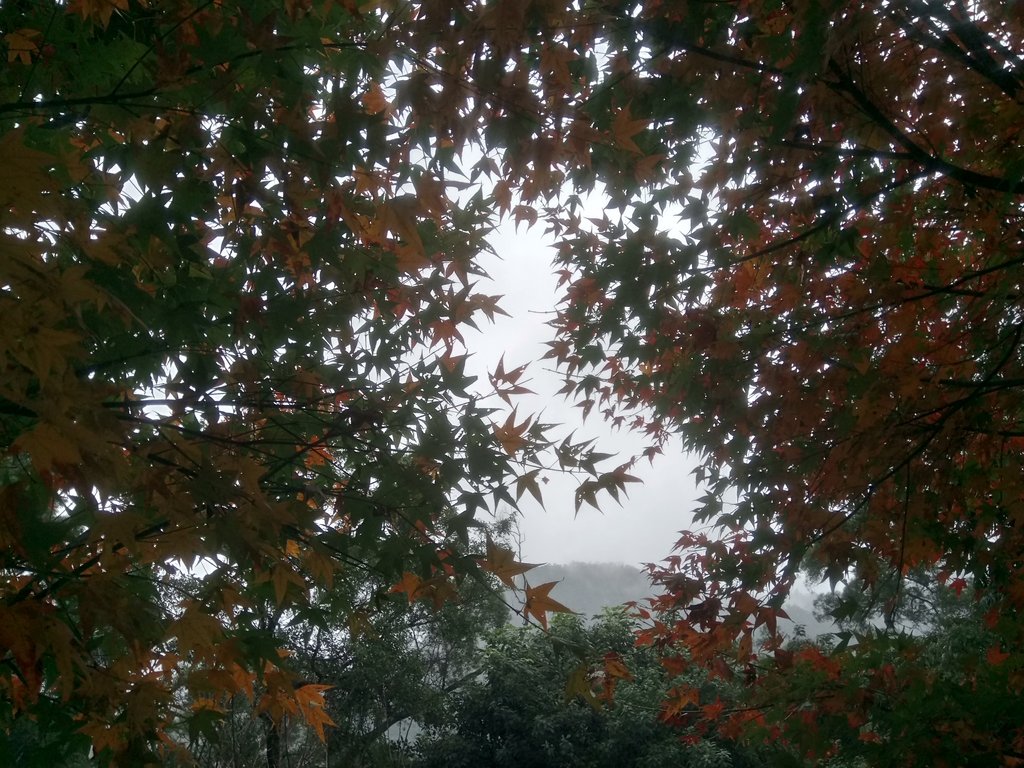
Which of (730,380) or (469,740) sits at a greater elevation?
(730,380)

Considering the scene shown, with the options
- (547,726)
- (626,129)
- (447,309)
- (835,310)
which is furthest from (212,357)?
(547,726)

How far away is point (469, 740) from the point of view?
8719 mm

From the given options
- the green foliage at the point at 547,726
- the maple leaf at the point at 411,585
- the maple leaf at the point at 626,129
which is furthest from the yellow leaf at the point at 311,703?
the green foliage at the point at 547,726

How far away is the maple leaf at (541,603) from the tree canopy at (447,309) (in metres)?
0.01

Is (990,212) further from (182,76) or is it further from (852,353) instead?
(182,76)

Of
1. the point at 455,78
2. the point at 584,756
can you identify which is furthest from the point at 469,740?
the point at 455,78

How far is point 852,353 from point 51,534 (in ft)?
9.29

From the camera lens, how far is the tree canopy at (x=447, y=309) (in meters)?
1.84

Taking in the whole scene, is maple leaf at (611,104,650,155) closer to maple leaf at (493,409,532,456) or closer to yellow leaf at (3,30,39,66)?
maple leaf at (493,409,532,456)

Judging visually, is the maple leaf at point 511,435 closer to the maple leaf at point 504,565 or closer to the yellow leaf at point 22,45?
the maple leaf at point 504,565

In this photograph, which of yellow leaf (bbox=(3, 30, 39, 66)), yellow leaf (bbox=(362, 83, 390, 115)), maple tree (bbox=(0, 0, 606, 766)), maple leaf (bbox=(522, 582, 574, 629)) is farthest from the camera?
yellow leaf (bbox=(362, 83, 390, 115))

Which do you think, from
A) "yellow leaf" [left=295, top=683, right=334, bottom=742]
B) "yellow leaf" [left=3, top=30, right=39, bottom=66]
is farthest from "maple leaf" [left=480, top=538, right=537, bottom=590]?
"yellow leaf" [left=3, top=30, right=39, bottom=66]

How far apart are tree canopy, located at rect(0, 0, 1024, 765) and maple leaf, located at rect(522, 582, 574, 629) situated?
10 mm

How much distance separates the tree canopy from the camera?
1843 mm
